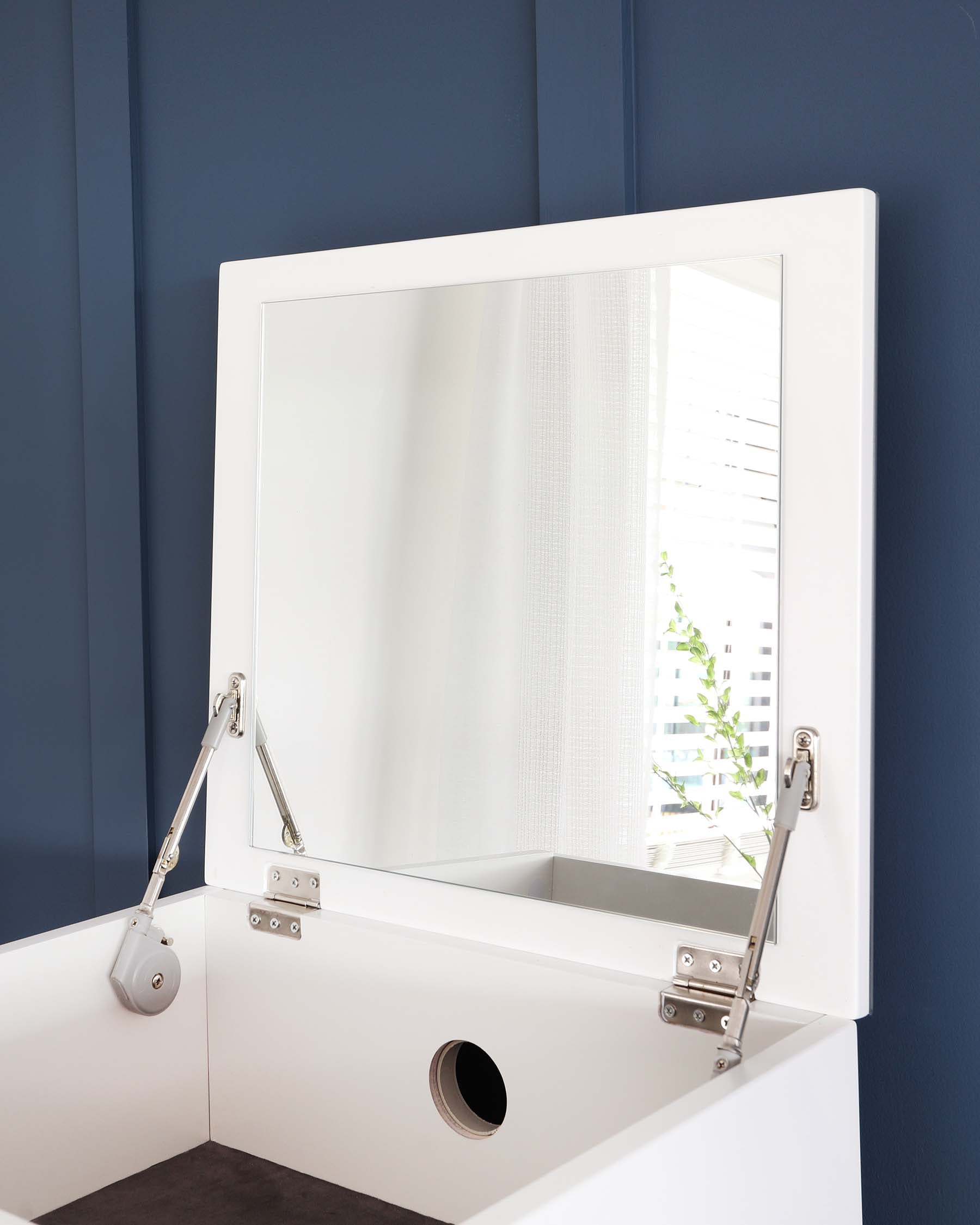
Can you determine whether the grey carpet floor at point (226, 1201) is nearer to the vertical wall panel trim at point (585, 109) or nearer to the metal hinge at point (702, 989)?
the metal hinge at point (702, 989)

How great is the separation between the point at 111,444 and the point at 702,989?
958 mm

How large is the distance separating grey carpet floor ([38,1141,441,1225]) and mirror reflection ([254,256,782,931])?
0.29 m

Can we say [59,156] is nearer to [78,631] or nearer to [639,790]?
[78,631]

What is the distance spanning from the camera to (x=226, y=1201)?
1123 mm

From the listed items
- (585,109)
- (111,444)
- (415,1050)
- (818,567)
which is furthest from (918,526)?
(111,444)

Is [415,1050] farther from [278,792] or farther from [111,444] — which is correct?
[111,444]

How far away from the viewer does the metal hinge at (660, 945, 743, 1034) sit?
3.21 ft

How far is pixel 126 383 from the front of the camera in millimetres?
1521

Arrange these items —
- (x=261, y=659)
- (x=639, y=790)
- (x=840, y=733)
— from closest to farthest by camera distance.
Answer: (x=840, y=733) → (x=639, y=790) → (x=261, y=659)

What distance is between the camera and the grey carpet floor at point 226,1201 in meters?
1.08

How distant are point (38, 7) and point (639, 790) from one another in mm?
1244

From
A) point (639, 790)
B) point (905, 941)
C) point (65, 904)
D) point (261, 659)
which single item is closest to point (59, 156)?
point (261, 659)

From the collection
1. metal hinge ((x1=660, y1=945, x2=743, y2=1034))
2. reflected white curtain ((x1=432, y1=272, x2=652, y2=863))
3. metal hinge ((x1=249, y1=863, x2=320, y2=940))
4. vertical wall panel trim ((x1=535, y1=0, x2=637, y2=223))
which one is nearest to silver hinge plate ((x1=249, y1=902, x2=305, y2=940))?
metal hinge ((x1=249, y1=863, x2=320, y2=940))

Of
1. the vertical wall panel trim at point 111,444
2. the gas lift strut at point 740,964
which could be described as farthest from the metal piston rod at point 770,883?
the vertical wall panel trim at point 111,444
